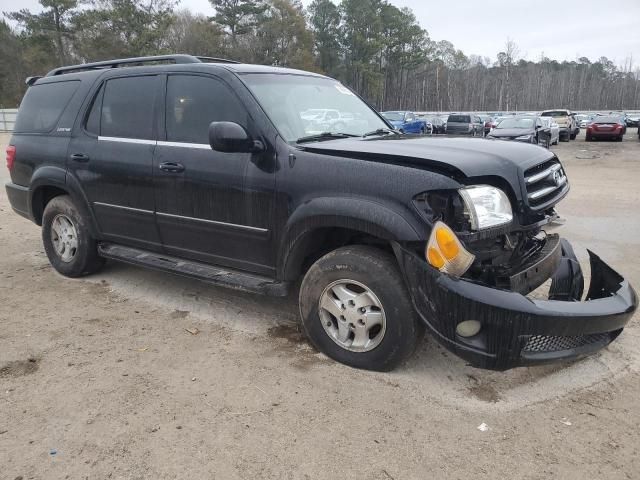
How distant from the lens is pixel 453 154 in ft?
10.1

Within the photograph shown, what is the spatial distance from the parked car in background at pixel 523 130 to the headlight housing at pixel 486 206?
16770mm

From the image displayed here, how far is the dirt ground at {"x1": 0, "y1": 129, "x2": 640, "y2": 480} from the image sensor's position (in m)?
2.50

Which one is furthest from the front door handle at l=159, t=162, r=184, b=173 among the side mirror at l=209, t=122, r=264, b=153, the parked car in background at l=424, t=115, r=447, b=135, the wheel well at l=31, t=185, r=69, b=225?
the parked car in background at l=424, t=115, r=447, b=135

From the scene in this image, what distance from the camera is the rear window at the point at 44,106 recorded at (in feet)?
16.2

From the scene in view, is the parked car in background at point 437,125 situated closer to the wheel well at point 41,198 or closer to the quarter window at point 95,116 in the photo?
the wheel well at point 41,198

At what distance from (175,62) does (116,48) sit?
45.6 meters

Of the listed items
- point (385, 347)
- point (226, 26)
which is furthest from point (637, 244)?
point (226, 26)

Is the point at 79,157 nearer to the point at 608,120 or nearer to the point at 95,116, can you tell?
the point at 95,116

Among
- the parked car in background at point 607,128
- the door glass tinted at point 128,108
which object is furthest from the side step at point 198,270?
the parked car in background at point 607,128

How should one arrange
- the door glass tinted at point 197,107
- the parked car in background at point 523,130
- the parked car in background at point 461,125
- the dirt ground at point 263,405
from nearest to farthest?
1. the dirt ground at point 263,405
2. the door glass tinted at point 197,107
3. the parked car in background at point 523,130
4. the parked car in background at point 461,125

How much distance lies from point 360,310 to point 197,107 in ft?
6.54

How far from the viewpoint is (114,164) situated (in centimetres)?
439

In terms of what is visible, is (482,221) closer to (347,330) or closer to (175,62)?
(347,330)

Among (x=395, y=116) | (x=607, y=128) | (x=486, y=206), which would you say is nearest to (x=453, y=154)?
(x=486, y=206)
